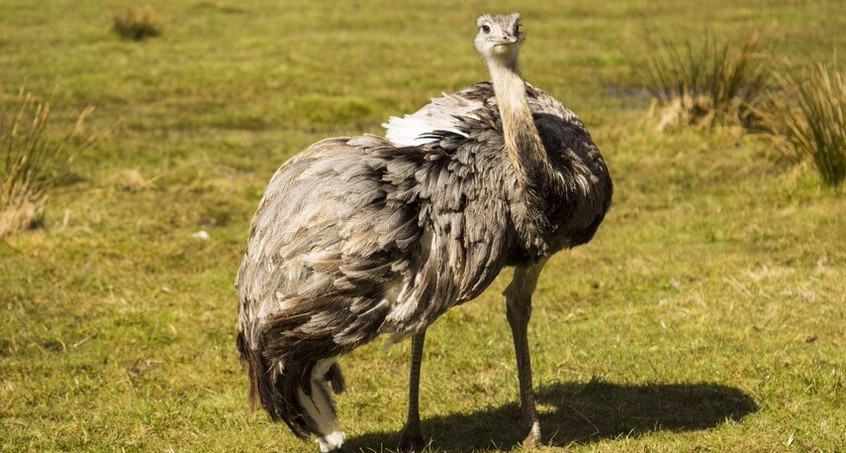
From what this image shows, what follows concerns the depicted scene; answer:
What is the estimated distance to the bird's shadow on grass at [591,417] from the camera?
23.3 ft

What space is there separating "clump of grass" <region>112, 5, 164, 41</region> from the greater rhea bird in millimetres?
16114

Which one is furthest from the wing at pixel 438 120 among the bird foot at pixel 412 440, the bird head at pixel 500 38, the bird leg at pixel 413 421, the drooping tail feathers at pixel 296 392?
the bird foot at pixel 412 440

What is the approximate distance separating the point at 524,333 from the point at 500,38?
6.23 ft

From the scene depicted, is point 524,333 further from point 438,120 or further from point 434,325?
point 434,325

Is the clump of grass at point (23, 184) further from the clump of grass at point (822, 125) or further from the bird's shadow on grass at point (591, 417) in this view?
the clump of grass at point (822, 125)

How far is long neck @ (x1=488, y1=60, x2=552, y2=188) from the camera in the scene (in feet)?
20.3

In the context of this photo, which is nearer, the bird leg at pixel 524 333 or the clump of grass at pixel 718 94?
the bird leg at pixel 524 333

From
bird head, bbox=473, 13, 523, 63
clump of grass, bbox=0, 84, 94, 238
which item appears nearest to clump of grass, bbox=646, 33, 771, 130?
clump of grass, bbox=0, 84, 94, 238

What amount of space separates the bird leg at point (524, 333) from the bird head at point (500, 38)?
4.33 feet

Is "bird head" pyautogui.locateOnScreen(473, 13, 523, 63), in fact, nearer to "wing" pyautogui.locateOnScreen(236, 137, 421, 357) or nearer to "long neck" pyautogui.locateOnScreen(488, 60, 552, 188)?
"long neck" pyautogui.locateOnScreen(488, 60, 552, 188)

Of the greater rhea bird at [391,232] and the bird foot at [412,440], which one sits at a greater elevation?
the greater rhea bird at [391,232]

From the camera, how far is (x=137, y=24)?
2180 centimetres

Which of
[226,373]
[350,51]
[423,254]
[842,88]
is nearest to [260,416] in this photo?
[226,373]

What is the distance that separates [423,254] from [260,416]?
228 cm
